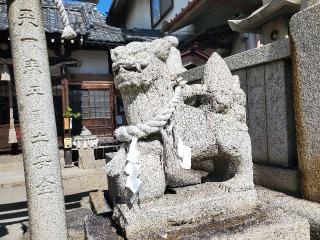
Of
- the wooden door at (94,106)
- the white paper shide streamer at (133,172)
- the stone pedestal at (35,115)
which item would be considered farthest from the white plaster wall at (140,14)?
the white paper shide streamer at (133,172)

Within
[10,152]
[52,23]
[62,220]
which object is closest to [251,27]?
[62,220]

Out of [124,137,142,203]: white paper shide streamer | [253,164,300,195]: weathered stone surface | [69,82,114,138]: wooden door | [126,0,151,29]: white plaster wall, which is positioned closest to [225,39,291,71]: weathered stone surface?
[253,164,300,195]: weathered stone surface

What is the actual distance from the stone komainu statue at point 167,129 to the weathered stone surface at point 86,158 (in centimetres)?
721

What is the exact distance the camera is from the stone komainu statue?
1.87 m

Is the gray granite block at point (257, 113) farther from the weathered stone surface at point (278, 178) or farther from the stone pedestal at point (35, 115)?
the stone pedestal at point (35, 115)

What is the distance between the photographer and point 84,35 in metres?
9.87

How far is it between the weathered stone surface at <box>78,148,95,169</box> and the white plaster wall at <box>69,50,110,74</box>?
3.36 metres

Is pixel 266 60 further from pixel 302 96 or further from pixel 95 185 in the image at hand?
pixel 95 185

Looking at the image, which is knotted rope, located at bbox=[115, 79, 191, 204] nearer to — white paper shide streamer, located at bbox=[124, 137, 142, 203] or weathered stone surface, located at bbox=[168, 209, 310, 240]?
white paper shide streamer, located at bbox=[124, 137, 142, 203]

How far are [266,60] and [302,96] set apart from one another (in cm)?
52

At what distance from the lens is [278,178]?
268 centimetres

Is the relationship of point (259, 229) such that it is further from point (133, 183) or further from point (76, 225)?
point (76, 225)

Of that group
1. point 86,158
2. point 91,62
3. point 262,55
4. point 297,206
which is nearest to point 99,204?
point 297,206

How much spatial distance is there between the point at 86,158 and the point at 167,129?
25.6 feet
